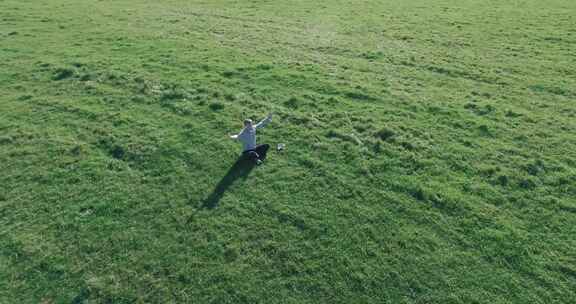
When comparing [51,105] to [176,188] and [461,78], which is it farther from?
[461,78]

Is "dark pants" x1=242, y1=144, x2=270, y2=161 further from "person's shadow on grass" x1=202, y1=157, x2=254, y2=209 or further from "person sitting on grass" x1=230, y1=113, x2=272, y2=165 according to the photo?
"person's shadow on grass" x1=202, y1=157, x2=254, y2=209

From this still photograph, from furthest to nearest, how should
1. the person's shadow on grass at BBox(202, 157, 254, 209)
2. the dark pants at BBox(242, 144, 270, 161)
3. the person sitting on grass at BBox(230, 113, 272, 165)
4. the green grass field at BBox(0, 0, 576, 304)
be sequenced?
1. the dark pants at BBox(242, 144, 270, 161)
2. the person sitting on grass at BBox(230, 113, 272, 165)
3. the person's shadow on grass at BBox(202, 157, 254, 209)
4. the green grass field at BBox(0, 0, 576, 304)

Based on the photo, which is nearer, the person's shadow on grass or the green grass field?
the green grass field

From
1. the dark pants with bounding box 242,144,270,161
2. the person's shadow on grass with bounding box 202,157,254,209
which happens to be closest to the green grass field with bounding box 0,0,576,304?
the person's shadow on grass with bounding box 202,157,254,209

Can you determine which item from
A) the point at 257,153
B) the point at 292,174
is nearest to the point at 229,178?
the point at 257,153

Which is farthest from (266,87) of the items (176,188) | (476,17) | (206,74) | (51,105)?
(476,17)

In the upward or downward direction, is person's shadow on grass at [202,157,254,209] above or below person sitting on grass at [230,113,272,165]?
below

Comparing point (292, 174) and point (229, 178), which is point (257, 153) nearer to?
point (229, 178)

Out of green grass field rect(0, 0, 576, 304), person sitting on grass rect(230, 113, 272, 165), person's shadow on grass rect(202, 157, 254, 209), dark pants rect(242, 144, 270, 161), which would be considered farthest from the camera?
dark pants rect(242, 144, 270, 161)

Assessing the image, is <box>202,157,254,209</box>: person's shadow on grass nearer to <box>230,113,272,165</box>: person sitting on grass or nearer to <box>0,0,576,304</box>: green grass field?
<box>0,0,576,304</box>: green grass field
